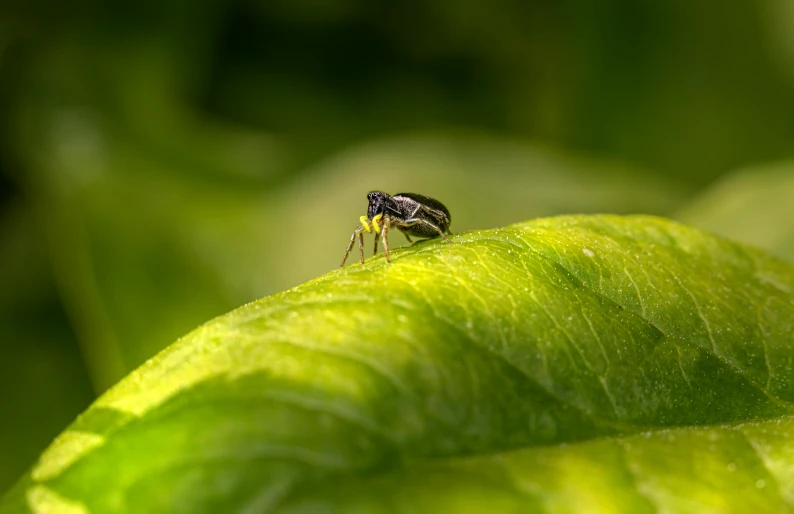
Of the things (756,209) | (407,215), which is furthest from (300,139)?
(756,209)

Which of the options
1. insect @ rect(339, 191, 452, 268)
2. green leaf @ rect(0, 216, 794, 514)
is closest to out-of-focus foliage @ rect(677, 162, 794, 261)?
insect @ rect(339, 191, 452, 268)

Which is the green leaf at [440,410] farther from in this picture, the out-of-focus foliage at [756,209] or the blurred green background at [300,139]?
the blurred green background at [300,139]

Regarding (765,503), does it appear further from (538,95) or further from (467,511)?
(538,95)

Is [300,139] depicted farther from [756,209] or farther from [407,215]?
[756,209]

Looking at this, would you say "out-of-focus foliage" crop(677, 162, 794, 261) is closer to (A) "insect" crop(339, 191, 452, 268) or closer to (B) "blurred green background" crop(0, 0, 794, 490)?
(B) "blurred green background" crop(0, 0, 794, 490)

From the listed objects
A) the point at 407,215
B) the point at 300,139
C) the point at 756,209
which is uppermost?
the point at 300,139

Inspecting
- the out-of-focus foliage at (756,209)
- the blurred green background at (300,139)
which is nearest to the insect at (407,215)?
the blurred green background at (300,139)
